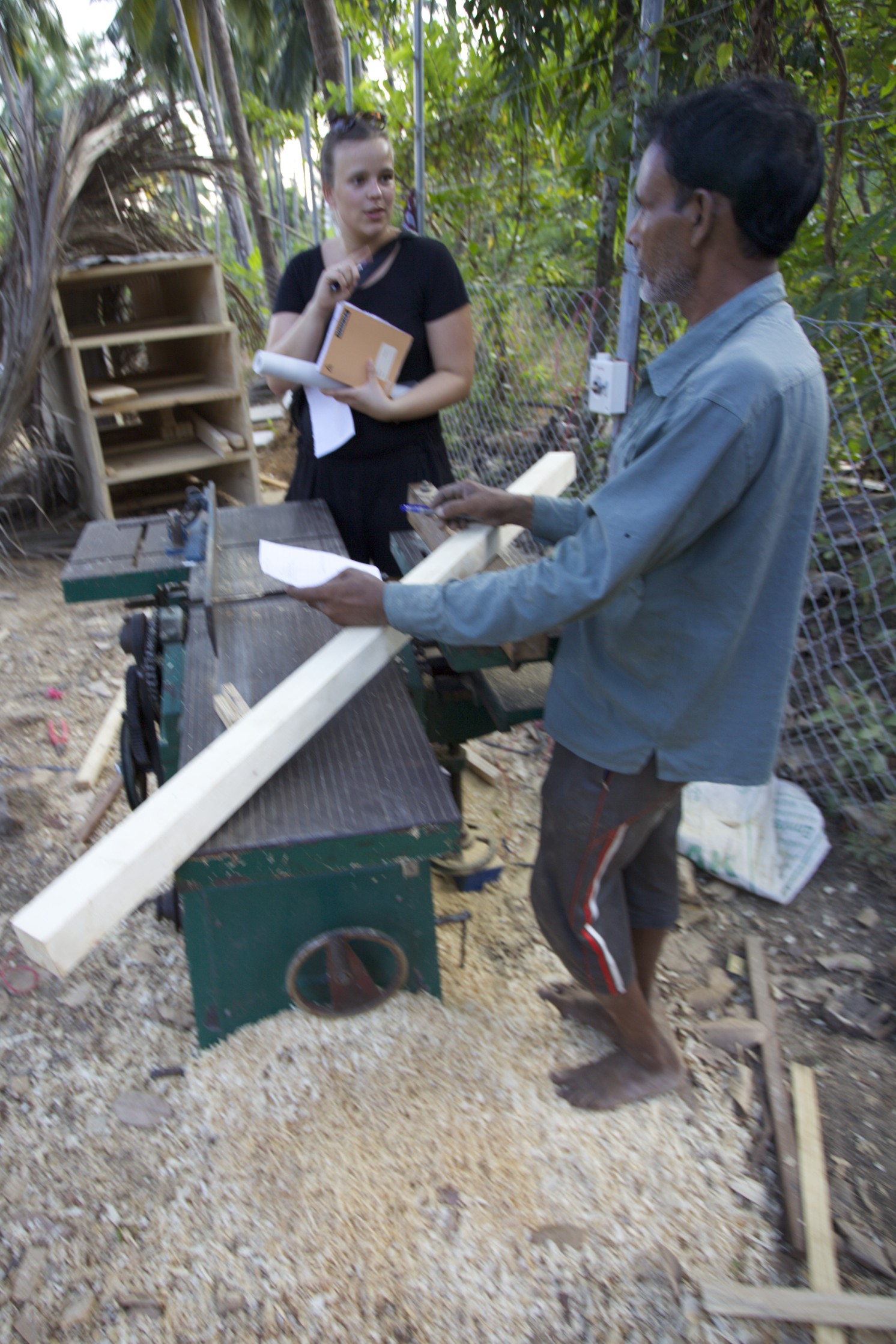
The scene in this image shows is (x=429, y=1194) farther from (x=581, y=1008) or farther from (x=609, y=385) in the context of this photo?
(x=609, y=385)

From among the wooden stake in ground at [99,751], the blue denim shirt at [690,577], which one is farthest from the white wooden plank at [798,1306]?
the wooden stake in ground at [99,751]

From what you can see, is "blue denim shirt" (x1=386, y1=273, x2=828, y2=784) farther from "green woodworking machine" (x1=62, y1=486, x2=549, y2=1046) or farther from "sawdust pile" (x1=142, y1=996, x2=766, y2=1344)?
"sawdust pile" (x1=142, y1=996, x2=766, y2=1344)

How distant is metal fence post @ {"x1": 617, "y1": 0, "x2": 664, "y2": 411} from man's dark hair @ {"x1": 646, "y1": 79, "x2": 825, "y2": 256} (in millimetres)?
1643

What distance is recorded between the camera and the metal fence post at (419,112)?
13.5ft

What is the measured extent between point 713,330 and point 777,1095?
5.68 feet

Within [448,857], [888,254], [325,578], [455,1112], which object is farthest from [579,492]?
[455,1112]

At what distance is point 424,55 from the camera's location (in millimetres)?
4949

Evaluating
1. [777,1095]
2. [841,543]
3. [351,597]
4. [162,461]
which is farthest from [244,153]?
[777,1095]

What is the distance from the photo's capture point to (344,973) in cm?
175

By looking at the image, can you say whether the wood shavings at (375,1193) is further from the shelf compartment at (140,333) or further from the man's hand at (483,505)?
the shelf compartment at (140,333)

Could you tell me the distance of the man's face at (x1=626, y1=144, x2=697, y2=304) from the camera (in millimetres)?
1315

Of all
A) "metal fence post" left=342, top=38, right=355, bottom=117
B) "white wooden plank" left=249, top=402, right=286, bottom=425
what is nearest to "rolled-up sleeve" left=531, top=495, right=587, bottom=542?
"metal fence post" left=342, top=38, right=355, bottom=117

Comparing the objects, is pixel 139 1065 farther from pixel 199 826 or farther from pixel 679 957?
pixel 679 957

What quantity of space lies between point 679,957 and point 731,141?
2.08 meters
